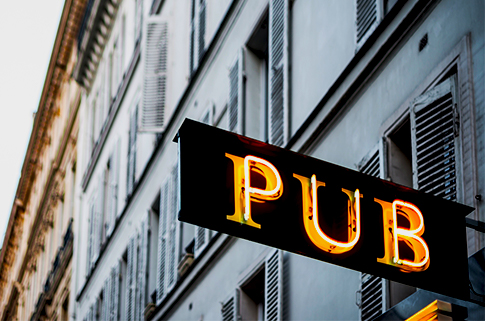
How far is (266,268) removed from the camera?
1166 cm

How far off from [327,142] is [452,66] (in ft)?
9.57

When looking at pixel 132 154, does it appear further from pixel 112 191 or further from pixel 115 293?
pixel 115 293

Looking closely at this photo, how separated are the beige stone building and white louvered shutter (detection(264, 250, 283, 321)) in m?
19.2

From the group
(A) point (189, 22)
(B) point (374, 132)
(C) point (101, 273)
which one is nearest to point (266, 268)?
(B) point (374, 132)

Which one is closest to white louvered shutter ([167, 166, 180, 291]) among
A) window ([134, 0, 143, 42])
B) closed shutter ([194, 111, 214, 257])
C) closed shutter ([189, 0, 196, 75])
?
closed shutter ([194, 111, 214, 257])

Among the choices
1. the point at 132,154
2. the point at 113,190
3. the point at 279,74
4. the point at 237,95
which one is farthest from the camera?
the point at 113,190

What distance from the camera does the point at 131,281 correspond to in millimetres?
19359

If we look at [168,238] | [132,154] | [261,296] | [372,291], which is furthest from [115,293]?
[372,291]

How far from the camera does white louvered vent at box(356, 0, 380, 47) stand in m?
9.74

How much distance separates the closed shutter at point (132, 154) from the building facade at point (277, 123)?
0.24 ft

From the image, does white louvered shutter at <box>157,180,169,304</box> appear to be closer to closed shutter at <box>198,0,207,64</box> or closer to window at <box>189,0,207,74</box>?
window at <box>189,0,207,74</box>

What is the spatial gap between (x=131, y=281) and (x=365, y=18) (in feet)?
35.3

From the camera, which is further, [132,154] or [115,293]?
[132,154]

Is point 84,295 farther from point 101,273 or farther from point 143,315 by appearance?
point 143,315
